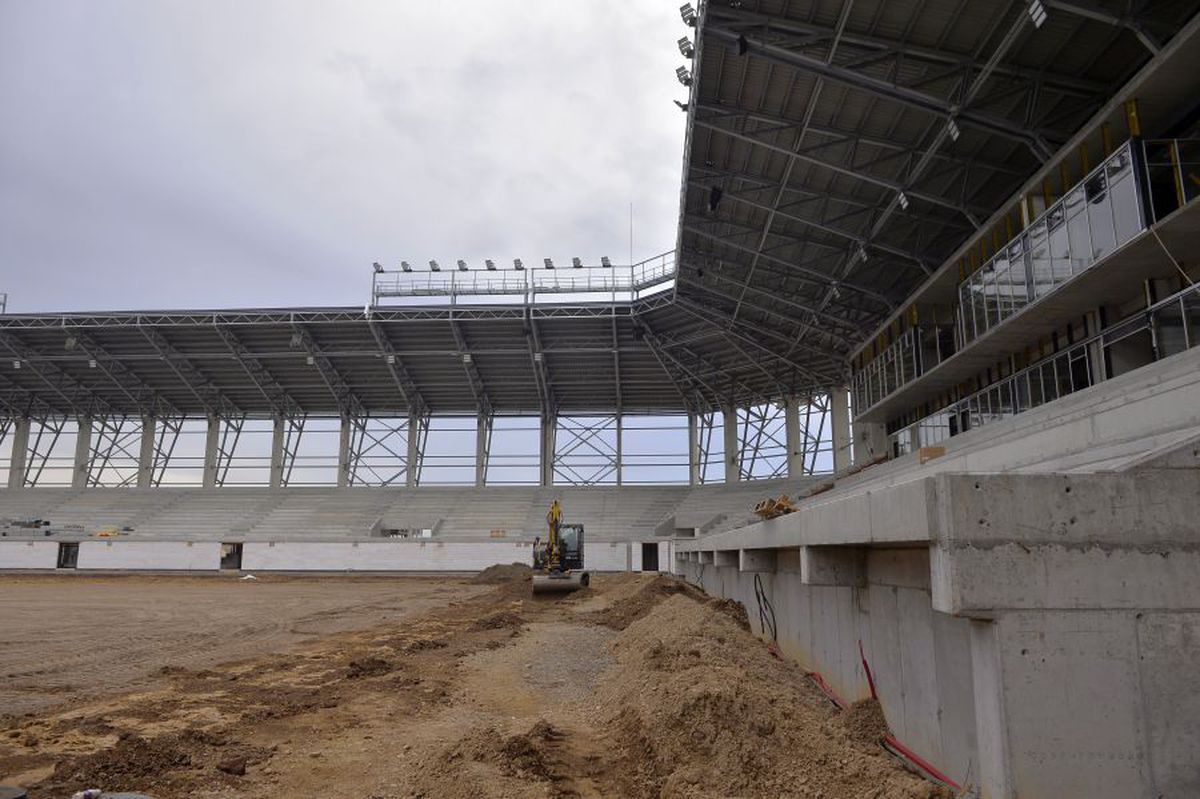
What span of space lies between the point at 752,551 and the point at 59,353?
4917cm

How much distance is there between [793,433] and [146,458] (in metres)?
43.3

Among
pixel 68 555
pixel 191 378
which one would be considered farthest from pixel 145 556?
pixel 191 378

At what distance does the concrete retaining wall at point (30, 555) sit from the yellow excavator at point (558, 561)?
32897 millimetres

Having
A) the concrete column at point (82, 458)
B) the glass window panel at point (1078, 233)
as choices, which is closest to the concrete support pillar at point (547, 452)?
the concrete column at point (82, 458)

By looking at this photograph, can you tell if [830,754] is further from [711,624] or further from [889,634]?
[711,624]

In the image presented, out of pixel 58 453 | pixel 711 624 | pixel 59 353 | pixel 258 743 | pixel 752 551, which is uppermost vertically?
pixel 59 353

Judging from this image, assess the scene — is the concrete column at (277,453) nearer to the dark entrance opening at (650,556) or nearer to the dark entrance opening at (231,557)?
the dark entrance opening at (231,557)

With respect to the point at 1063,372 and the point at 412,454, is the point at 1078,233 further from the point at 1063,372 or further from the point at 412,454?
the point at 412,454

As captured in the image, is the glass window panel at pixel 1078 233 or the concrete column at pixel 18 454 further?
the concrete column at pixel 18 454

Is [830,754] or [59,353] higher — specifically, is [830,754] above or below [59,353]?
below

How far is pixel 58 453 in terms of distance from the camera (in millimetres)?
54562

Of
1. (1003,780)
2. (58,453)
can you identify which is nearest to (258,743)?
(1003,780)

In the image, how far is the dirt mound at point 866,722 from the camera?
6.45 m

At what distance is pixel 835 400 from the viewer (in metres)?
42.2
